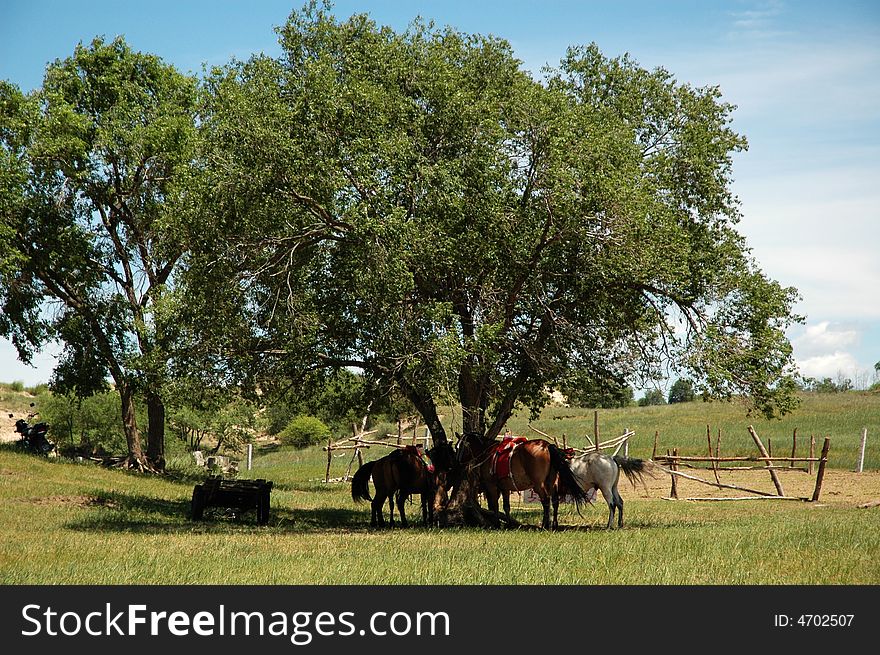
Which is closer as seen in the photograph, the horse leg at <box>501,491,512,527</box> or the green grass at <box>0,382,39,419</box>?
the horse leg at <box>501,491,512,527</box>

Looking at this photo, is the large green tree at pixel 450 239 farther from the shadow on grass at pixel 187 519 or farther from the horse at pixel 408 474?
the shadow on grass at pixel 187 519

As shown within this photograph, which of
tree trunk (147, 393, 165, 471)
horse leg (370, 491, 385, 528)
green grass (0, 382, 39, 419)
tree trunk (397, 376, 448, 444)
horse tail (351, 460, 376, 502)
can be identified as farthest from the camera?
green grass (0, 382, 39, 419)

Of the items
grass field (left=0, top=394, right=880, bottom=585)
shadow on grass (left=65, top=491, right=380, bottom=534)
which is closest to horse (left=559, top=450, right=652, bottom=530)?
grass field (left=0, top=394, right=880, bottom=585)

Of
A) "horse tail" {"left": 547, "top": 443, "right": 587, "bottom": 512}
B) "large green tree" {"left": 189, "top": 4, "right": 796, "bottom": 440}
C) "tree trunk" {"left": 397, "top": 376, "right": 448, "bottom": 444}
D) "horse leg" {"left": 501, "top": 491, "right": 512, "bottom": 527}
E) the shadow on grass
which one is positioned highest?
"large green tree" {"left": 189, "top": 4, "right": 796, "bottom": 440}

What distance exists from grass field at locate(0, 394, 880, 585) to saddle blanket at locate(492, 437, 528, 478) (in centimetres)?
150

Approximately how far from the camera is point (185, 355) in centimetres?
2245

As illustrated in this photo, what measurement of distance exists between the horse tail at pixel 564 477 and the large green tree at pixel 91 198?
17.9 m

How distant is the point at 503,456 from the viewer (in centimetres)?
2077

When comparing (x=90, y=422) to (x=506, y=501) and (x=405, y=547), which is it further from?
(x=405, y=547)

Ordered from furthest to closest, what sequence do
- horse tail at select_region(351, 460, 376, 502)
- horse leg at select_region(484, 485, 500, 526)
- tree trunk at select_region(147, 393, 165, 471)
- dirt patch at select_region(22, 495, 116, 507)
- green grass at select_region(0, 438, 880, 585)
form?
tree trunk at select_region(147, 393, 165, 471) → horse tail at select_region(351, 460, 376, 502) → dirt patch at select_region(22, 495, 116, 507) → horse leg at select_region(484, 485, 500, 526) → green grass at select_region(0, 438, 880, 585)

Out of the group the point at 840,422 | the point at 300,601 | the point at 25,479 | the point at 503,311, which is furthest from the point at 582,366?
the point at 840,422

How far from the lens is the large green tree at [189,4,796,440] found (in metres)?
18.9

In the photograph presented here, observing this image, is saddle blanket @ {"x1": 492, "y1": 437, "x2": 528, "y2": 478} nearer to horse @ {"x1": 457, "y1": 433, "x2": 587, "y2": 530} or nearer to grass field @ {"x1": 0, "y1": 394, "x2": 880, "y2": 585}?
horse @ {"x1": 457, "y1": 433, "x2": 587, "y2": 530}

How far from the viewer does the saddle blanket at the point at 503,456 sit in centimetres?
2062
